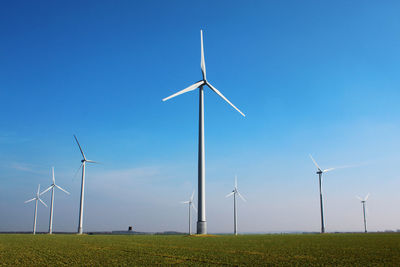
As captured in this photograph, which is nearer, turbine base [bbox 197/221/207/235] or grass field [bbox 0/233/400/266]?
grass field [bbox 0/233/400/266]

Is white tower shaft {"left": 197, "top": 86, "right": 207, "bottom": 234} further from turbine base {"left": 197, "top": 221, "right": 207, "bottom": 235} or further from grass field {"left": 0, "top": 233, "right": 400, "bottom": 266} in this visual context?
grass field {"left": 0, "top": 233, "right": 400, "bottom": 266}

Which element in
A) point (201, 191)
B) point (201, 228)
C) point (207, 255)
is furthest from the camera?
point (201, 191)

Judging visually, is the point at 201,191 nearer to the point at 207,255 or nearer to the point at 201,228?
the point at 201,228

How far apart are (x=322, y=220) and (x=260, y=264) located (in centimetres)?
8376

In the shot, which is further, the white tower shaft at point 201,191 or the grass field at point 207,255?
the white tower shaft at point 201,191

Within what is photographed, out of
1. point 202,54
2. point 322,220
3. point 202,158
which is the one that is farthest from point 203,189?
point 322,220

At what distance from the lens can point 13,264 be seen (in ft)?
41.8

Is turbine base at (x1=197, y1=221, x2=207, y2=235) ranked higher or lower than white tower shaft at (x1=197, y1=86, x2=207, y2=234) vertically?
lower

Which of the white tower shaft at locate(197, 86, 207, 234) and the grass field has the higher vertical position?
the white tower shaft at locate(197, 86, 207, 234)

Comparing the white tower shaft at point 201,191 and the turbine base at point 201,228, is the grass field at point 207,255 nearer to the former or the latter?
the white tower shaft at point 201,191

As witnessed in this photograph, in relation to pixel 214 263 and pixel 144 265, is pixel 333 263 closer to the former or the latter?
pixel 214 263

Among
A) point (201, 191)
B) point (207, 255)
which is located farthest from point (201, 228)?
point (207, 255)

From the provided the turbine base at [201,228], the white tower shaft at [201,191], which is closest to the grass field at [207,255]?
the white tower shaft at [201,191]

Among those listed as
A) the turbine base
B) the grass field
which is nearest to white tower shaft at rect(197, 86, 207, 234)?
the turbine base
